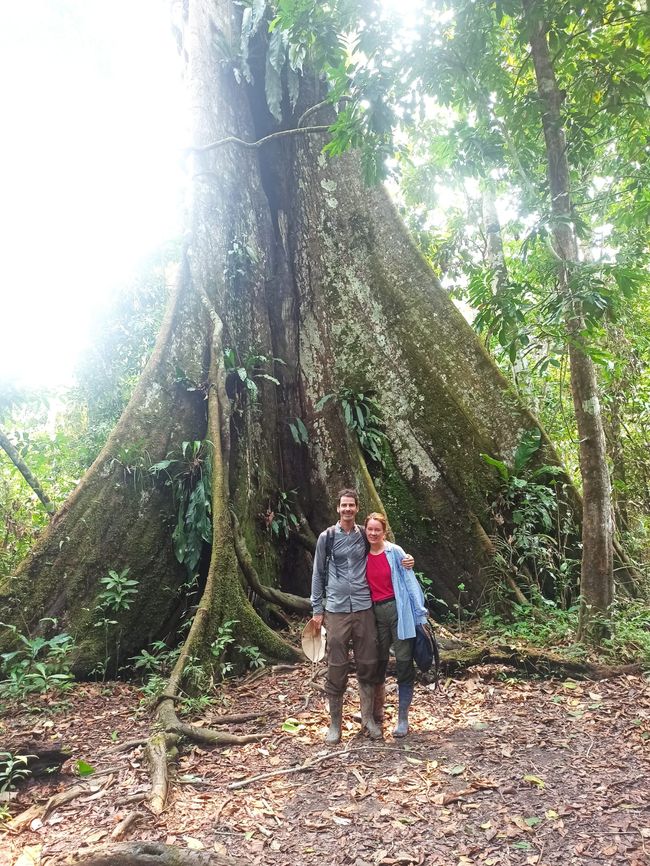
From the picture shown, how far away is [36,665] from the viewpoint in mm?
4809

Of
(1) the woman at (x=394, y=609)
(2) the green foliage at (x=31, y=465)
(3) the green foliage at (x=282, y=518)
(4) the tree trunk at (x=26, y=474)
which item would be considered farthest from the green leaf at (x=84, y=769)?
(4) the tree trunk at (x=26, y=474)

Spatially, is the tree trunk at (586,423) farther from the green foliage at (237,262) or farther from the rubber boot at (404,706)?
the green foliage at (237,262)

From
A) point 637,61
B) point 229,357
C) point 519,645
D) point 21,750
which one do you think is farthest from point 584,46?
point 21,750

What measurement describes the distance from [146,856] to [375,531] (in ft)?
7.44

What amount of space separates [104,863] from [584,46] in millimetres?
6038

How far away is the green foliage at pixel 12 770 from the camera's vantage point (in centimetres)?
340

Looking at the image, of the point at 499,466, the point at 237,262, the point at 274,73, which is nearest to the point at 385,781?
the point at 499,466

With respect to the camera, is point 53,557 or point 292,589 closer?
point 53,557

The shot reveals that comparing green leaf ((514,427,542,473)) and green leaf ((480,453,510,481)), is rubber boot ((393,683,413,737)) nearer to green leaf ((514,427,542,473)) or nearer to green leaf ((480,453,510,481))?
green leaf ((480,453,510,481))

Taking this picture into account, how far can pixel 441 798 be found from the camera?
3.13 metres

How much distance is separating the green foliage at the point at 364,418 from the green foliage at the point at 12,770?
4.46 metres

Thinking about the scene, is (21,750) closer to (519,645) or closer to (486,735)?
(486,735)

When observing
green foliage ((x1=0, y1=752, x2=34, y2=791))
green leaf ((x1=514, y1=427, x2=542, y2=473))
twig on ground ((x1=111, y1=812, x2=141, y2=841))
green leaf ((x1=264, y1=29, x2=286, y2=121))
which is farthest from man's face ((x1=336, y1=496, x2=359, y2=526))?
green leaf ((x1=264, y1=29, x2=286, y2=121))

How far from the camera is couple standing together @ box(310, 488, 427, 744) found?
4004 millimetres
